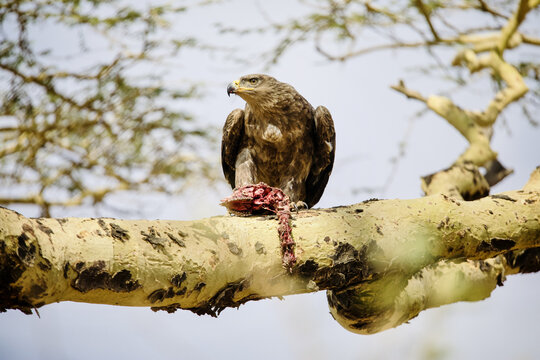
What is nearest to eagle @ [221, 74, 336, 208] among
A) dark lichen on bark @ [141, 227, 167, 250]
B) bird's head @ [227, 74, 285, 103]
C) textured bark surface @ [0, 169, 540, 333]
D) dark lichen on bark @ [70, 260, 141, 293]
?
bird's head @ [227, 74, 285, 103]

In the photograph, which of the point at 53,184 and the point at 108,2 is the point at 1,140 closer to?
the point at 53,184

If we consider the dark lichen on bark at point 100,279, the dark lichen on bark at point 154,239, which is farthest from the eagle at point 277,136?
the dark lichen on bark at point 100,279

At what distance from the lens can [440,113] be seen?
570 centimetres

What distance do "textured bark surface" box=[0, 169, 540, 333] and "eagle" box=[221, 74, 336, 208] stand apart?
132cm

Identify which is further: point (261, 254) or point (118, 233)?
point (261, 254)

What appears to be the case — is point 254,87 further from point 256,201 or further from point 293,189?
point 256,201

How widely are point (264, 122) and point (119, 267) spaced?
2.43 metres

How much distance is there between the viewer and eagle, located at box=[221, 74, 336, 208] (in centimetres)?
444

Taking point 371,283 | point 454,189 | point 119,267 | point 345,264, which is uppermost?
point 119,267

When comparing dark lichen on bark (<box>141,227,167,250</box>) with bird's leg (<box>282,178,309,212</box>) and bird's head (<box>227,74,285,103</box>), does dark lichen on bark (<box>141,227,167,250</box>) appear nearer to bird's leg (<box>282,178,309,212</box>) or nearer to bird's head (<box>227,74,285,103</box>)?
bird's leg (<box>282,178,309,212</box>)

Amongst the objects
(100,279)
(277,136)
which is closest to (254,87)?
(277,136)

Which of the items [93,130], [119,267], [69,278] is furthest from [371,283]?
[93,130]

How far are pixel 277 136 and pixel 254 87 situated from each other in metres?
0.48

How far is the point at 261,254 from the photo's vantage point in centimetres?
263
